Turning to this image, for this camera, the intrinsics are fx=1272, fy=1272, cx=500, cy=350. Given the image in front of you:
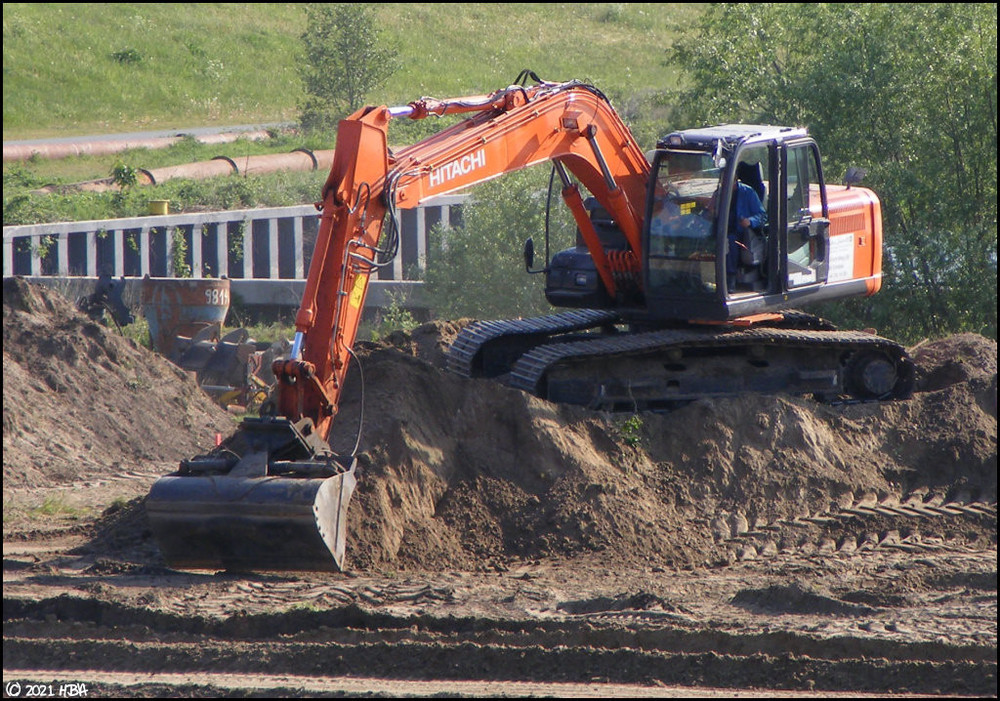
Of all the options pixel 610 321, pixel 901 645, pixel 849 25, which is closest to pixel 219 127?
pixel 849 25

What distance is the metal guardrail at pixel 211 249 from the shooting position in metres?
22.3

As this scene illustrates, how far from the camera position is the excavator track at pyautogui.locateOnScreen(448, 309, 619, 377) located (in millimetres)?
10398

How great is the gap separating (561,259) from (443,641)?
187 inches

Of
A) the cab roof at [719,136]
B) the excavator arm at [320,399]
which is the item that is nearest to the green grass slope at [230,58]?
the cab roof at [719,136]

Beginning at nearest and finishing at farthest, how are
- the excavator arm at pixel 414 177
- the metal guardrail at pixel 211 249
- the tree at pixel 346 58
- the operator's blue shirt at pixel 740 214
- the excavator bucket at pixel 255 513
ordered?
the excavator bucket at pixel 255 513 → the excavator arm at pixel 414 177 → the operator's blue shirt at pixel 740 214 → the metal guardrail at pixel 211 249 → the tree at pixel 346 58

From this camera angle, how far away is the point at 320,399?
7.85m

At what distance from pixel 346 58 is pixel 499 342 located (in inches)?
864

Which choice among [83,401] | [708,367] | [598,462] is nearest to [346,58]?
[83,401]

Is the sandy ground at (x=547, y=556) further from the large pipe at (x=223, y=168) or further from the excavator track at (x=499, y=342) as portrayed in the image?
the large pipe at (x=223, y=168)

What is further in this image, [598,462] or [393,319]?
[393,319]

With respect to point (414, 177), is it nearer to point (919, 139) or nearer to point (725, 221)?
point (725, 221)

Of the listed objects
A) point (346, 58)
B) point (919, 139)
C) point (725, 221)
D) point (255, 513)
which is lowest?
point (255, 513)

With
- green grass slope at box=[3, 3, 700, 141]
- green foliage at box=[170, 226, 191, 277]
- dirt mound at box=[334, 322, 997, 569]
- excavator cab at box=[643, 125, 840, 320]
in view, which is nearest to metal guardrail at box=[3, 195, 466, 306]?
green foliage at box=[170, 226, 191, 277]

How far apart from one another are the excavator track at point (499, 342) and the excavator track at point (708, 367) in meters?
0.30
